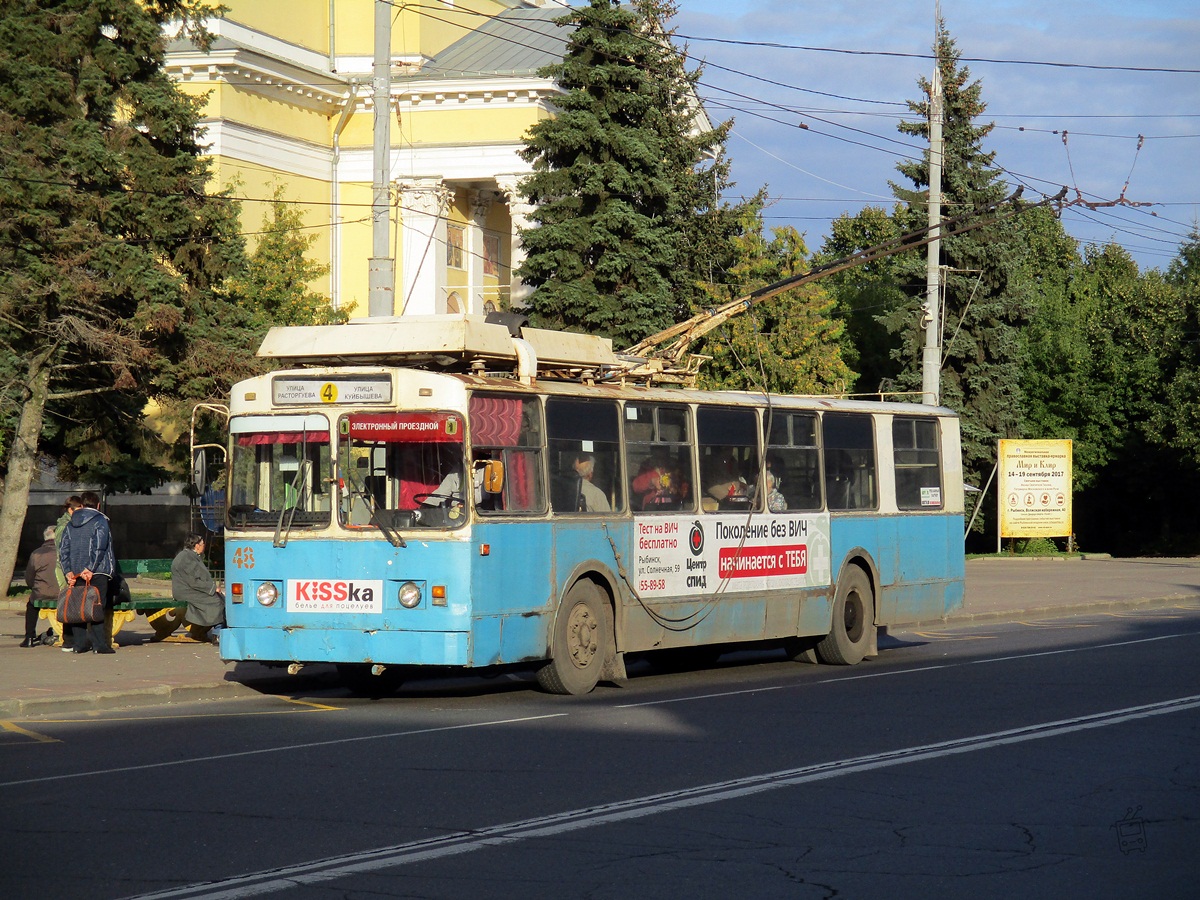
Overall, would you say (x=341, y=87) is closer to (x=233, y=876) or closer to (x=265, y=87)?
(x=265, y=87)

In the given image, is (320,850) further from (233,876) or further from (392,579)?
(392,579)

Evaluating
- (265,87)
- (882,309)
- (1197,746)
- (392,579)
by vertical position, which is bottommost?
(1197,746)

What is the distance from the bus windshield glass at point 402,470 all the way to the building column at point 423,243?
3369 centimetres

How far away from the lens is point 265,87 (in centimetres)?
4519

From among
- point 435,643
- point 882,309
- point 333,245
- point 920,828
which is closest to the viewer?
point 920,828

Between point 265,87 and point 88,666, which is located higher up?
point 265,87

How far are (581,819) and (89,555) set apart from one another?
9.94 meters

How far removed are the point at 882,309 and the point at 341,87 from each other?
2177 centimetres

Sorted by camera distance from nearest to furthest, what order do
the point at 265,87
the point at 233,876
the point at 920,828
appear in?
the point at 233,876, the point at 920,828, the point at 265,87

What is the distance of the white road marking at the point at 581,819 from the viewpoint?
672 cm

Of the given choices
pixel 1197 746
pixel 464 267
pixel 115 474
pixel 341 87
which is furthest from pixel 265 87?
pixel 1197 746

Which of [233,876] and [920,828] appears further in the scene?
[920,828]

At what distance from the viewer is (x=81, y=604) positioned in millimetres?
16812

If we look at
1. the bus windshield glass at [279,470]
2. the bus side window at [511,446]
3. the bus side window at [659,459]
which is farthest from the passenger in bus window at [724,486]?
the bus windshield glass at [279,470]
